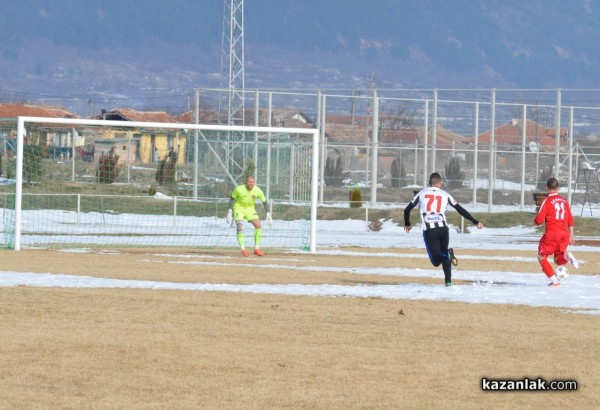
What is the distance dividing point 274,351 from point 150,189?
32.1m

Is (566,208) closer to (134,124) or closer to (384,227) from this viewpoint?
(134,124)

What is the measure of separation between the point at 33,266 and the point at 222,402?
44.3ft

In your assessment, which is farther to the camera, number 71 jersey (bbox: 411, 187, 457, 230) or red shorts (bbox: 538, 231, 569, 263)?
red shorts (bbox: 538, 231, 569, 263)

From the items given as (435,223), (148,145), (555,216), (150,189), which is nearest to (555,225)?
(555,216)

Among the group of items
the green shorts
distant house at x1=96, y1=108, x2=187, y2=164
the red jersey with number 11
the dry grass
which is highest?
distant house at x1=96, y1=108, x2=187, y2=164

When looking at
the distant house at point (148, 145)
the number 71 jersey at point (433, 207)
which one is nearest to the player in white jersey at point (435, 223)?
the number 71 jersey at point (433, 207)

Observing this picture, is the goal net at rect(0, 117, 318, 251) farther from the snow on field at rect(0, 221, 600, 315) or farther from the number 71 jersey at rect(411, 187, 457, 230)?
the number 71 jersey at rect(411, 187, 457, 230)

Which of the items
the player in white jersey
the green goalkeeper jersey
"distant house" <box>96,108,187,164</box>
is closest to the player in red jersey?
the player in white jersey

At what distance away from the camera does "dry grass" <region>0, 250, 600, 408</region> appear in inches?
420

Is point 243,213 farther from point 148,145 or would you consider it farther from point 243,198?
point 148,145

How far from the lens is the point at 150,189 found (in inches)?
1759

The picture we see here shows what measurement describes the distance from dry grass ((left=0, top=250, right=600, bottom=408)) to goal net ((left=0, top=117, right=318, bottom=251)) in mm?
17082

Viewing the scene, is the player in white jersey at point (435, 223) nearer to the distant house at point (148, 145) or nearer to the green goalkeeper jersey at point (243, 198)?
the green goalkeeper jersey at point (243, 198)

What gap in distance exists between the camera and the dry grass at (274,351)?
1068 centimetres
